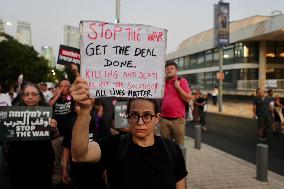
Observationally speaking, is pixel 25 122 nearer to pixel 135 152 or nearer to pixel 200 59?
pixel 135 152

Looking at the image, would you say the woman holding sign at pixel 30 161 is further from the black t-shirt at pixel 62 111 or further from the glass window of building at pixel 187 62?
the glass window of building at pixel 187 62

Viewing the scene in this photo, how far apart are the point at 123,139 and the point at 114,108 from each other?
157 inches

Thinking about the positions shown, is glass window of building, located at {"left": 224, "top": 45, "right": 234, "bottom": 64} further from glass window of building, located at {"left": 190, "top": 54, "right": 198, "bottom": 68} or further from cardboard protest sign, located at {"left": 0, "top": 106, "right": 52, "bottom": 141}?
cardboard protest sign, located at {"left": 0, "top": 106, "right": 52, "bottom": 141}

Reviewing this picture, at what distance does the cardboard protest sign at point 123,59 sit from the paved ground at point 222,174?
151 inches

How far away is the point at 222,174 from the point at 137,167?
562 cm

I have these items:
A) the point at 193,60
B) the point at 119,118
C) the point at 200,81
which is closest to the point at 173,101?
the point at 119,118

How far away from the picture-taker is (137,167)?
2553mm

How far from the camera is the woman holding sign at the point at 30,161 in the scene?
4.22m

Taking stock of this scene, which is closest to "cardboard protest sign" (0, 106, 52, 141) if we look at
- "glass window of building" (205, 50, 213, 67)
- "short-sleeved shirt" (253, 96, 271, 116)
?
"short-sleeved shirt" (253, 96, 271, 116)

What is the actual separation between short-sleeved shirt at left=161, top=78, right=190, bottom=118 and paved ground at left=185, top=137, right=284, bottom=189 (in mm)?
1375

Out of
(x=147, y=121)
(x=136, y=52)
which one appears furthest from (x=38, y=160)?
(x=147, y=121)

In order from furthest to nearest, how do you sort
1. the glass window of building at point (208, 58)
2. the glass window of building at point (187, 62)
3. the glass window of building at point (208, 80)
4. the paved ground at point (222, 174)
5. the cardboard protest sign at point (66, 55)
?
the glass window of building at point (187, 62) → the glass window of building at point (208, 80) → the glass window of building at point (208, 58) → the cardboard protest sign at point (66, 55) → the paved ground at point (222, 174)

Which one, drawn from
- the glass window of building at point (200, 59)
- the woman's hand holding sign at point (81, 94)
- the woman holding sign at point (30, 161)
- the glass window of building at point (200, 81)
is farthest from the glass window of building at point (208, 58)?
the woman's hand holding sign at point (81, 94)

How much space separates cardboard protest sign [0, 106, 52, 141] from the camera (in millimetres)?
4570
